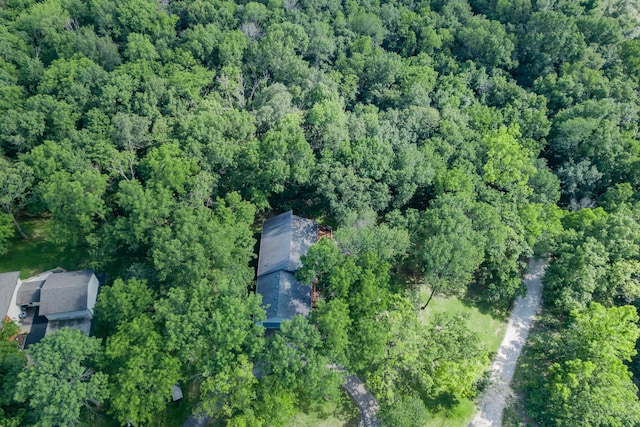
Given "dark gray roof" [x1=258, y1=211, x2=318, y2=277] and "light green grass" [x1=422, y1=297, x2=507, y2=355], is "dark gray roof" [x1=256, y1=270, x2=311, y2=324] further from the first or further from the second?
"light green grass" [x1=422, y1=297, x2=507, y2=355]

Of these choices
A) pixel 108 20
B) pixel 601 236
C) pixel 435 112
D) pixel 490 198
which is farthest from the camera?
pixel 108 20

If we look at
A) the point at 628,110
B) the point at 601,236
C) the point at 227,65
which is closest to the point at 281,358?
the point at 601,236

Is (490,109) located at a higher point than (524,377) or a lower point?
higher

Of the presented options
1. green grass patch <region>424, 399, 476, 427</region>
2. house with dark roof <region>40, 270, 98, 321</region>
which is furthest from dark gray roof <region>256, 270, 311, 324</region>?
house with dark roof <region>40, 270, 98, 321</region>

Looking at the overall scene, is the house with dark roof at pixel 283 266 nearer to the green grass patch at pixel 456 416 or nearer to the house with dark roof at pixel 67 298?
the green grass patch at pixel 456 416

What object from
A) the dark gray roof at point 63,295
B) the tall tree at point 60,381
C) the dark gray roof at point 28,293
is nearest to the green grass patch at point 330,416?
the tall tree at point 60,381

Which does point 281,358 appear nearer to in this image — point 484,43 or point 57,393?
point 57,393
